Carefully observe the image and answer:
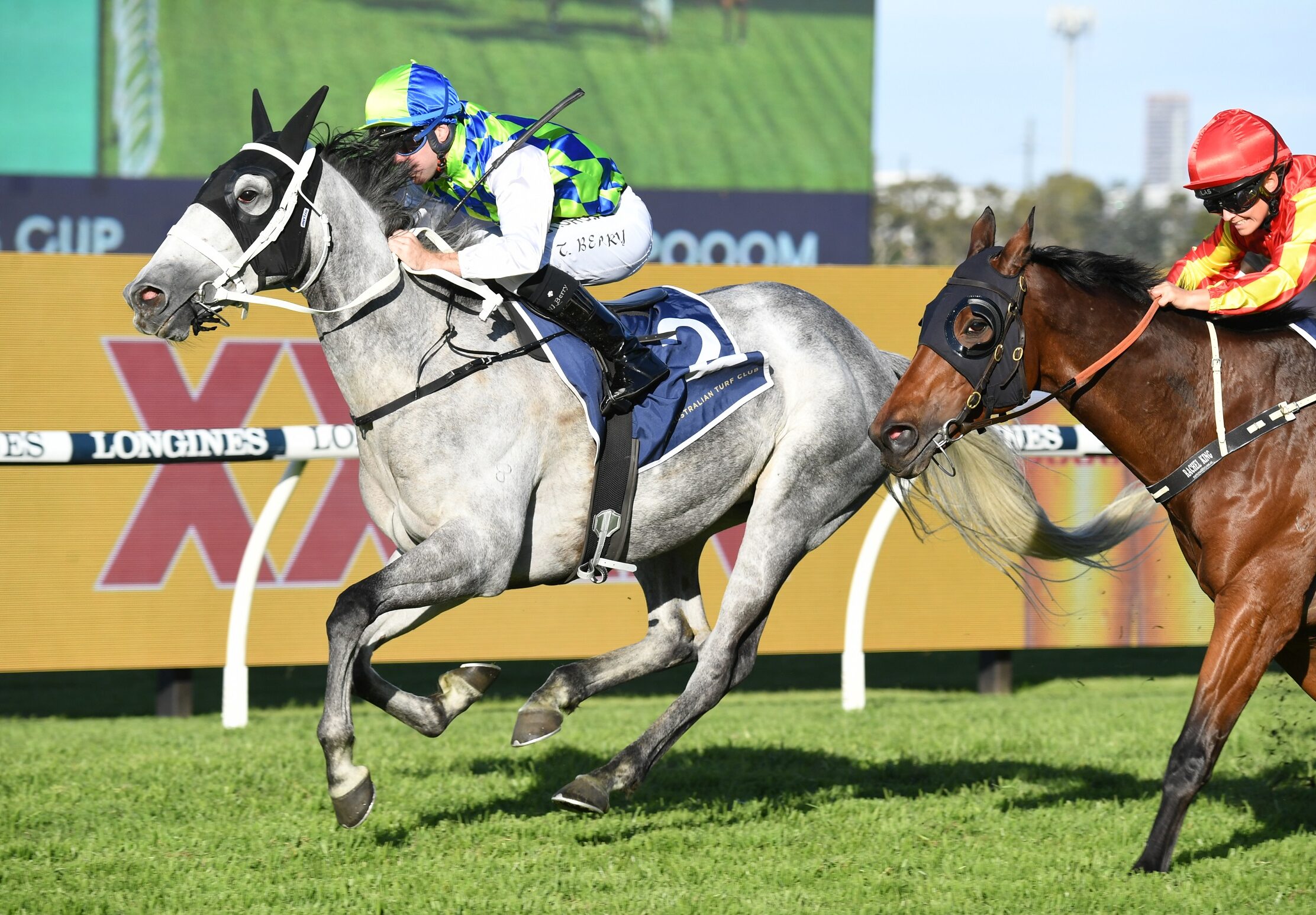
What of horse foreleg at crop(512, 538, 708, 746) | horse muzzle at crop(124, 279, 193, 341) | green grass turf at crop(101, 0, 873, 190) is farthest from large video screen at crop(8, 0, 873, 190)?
horse muzzle at crop(124, 279, 193, 341)

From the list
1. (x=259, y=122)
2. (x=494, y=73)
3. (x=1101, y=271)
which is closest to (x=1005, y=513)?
(x=1101, y=271)

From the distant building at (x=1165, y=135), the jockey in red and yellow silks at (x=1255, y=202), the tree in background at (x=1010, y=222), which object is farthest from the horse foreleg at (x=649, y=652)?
the distant building at (x=1165, y=135)

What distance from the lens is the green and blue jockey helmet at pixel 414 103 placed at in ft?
12.7

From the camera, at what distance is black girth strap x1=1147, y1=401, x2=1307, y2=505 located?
12.0ft

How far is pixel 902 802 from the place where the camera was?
15.3 feet

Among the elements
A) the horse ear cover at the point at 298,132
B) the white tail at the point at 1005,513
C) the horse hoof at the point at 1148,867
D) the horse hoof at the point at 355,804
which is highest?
the horse ear cover at the point at 298,132

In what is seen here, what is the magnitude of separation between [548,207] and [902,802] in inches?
86.9

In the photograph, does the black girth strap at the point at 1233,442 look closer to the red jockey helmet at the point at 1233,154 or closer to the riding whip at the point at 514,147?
the red jockey helmet at the point at 1233,154

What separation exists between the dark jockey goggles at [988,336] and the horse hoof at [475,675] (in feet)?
5.01

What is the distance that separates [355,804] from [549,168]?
1800 mm

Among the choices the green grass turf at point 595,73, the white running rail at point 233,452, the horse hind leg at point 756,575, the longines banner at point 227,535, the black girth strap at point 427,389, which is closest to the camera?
the black girth strap at point 427,389

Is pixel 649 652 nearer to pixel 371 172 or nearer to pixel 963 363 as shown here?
pixel 963 363

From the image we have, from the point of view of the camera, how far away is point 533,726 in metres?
4.09

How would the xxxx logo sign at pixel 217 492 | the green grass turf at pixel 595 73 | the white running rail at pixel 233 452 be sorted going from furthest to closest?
the green grass turf at pixel 595 73 → the xxxx logo sign at pixel 217 492 → the white running rail at pixel 233 452
